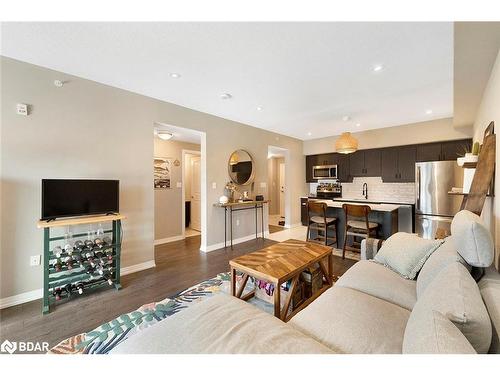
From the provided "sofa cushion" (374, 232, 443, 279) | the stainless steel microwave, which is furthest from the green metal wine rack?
the stainless steel microwave

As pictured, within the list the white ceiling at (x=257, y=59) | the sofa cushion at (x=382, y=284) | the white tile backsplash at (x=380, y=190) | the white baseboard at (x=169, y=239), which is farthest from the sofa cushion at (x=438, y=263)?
the white baseboard at (x=169, y=239)

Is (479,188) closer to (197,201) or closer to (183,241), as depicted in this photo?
(183,241)

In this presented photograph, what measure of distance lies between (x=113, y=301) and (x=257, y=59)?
291 cm

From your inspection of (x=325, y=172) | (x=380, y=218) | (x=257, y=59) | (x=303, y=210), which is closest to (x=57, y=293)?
(x=257, y=59)

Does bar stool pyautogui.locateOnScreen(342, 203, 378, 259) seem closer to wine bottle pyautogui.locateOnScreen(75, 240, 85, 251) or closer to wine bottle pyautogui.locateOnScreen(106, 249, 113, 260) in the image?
wine bottle pyautogui.locateOnScreen(106, 249, 113, 260)

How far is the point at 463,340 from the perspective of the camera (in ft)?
2.11

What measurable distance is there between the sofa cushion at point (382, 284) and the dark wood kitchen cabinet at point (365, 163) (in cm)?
385

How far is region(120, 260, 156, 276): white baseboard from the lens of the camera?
2798mm

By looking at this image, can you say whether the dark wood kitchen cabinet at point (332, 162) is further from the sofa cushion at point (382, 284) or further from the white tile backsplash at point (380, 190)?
the sofa cushion at point (382, 284)

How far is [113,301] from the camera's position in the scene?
217 centimetres

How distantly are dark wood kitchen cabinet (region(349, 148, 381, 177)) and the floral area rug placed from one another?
13.8 ft

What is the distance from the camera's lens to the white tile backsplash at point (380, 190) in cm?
475

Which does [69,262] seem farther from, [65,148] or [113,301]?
[65,148]

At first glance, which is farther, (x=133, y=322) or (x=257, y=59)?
(x=257, y=59)
